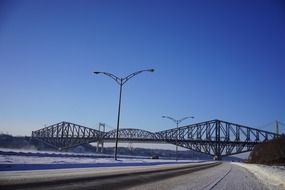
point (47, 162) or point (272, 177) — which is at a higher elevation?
point (47, 162)

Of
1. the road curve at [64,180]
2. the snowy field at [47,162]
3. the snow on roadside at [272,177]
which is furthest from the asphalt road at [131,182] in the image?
the snowy field at [47,162]

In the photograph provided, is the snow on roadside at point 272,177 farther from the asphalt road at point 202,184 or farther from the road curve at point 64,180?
the road curve at point 64,180

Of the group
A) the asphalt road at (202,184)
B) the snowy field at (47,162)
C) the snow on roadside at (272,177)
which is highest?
the snowy field at (47,162)

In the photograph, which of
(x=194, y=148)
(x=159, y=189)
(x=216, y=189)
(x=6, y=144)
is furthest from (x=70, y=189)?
(x=6, y=144)

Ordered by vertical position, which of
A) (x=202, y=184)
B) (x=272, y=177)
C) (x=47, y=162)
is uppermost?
(x=47, y=162)

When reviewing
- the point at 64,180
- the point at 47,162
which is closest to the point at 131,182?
the point at 64,180

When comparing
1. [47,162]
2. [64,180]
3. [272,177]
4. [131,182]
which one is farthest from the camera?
[47,162]

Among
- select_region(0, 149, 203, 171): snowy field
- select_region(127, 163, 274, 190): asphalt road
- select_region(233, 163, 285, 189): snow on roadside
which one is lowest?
select_region(127, 163, 274, 190): asphalt road

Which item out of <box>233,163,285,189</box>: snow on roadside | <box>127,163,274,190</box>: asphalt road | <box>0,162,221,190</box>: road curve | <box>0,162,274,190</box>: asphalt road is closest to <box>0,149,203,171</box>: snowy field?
<box>0,162,221,190</box>: road curve

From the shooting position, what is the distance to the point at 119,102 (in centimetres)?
5212

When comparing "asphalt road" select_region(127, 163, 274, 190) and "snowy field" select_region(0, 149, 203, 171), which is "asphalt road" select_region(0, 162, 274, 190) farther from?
"snowy field" select_region(0, 149, 203, 171)

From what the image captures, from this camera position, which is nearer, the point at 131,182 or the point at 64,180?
the point at 64,180

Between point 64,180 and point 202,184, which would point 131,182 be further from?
point 202,184

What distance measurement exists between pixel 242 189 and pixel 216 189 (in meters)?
1.44
